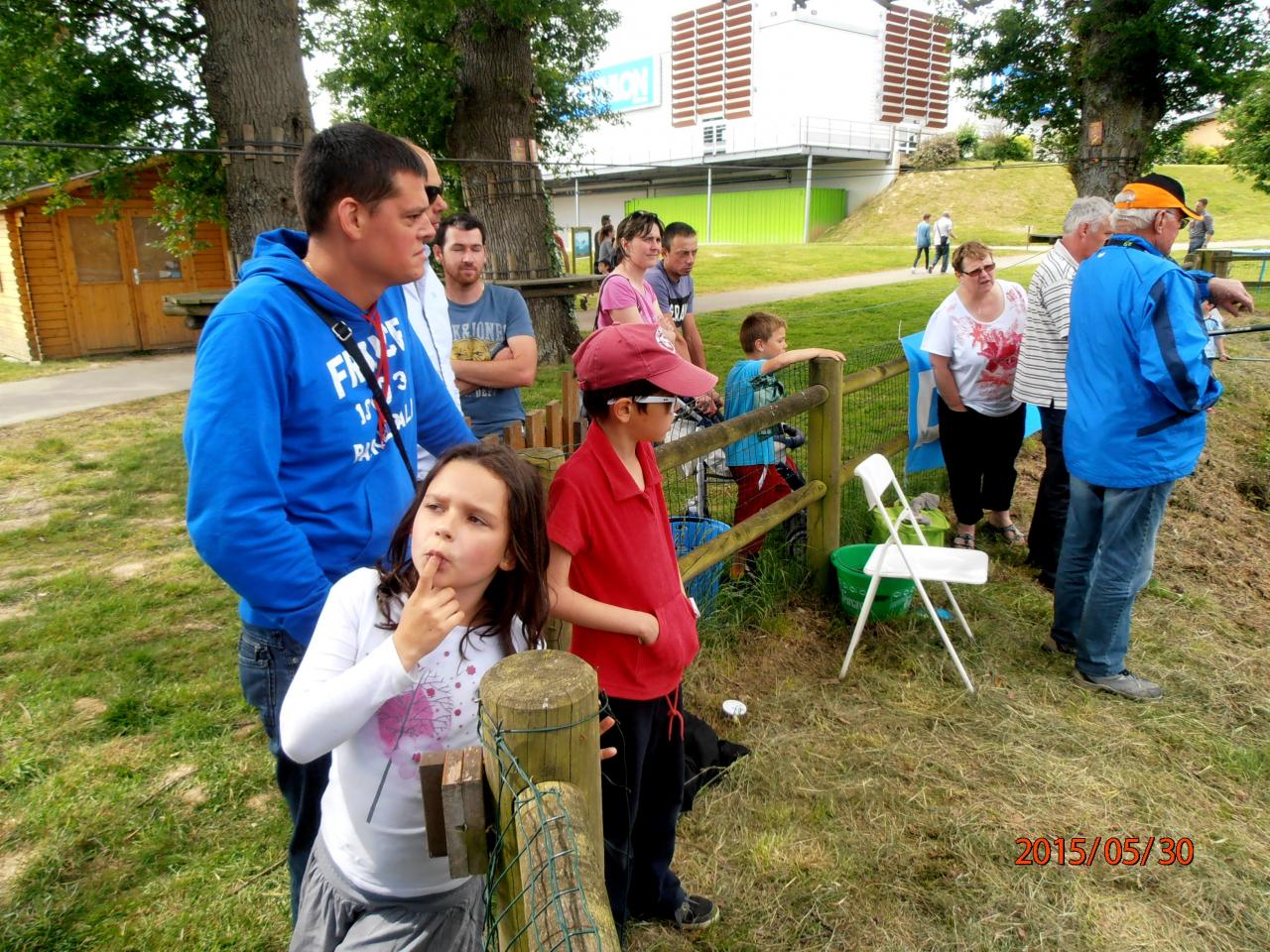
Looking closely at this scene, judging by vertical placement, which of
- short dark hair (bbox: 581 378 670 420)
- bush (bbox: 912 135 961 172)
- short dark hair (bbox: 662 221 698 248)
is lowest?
short dark hair (bbox: 581 378 670 420)

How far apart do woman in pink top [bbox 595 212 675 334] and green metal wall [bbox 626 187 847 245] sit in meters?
36.4

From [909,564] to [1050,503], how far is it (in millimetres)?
1586

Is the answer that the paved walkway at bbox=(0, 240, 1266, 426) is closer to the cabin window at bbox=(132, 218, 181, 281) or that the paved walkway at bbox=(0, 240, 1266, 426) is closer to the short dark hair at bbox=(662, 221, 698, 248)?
the cabin window at bbox=(132, 218, 181, 281)

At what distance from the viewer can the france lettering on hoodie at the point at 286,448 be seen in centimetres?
144

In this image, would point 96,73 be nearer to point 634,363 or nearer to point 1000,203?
point 634,363

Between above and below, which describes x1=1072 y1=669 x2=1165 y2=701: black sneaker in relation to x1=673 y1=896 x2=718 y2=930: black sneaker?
below

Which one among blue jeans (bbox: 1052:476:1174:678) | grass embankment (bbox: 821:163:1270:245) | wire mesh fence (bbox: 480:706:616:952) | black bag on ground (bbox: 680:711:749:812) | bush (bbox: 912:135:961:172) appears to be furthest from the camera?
bush (bbox: 912:135:961:172)

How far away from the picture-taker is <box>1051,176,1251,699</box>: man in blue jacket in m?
3.42

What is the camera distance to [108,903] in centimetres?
249

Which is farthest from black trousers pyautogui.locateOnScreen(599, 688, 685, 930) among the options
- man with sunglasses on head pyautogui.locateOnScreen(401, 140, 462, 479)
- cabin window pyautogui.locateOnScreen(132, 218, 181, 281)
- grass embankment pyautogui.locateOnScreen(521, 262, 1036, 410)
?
cabin window pyautogui.locateOnScreen(132, 218, 181, 281)

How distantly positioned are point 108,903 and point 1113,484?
3905mm

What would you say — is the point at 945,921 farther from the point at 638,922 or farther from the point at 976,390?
the point at 976,390

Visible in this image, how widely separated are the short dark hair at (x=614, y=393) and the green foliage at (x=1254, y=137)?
20500mm
